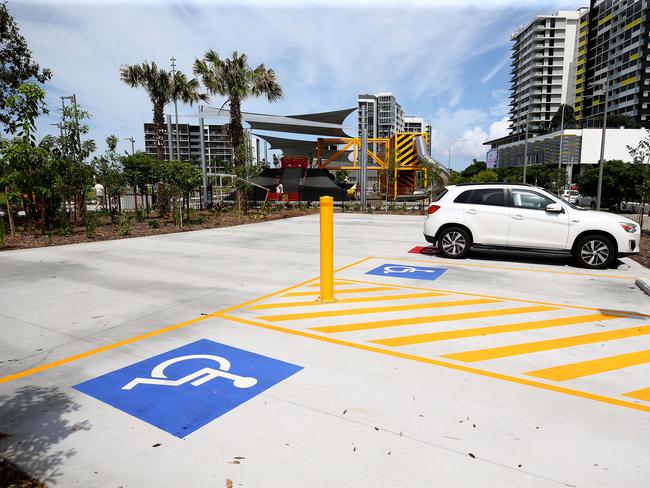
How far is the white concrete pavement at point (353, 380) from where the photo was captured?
2711 mm

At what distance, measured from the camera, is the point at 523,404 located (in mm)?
3480

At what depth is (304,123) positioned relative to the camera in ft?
131

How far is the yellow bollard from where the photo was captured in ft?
20.5

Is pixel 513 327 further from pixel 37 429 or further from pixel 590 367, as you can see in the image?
pixel 37 429

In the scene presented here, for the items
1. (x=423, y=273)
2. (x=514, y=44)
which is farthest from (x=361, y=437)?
(x=514, y=44)

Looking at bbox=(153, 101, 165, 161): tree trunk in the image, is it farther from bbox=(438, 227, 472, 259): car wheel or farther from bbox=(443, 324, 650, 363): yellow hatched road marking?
bbox=(443, 324, 650, 363): yellow hatched road marking

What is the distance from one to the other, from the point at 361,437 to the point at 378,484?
0.49 metres

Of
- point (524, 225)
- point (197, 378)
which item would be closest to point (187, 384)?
point (197, 378)

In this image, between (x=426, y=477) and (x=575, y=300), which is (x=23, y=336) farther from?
(x=575, y=300)

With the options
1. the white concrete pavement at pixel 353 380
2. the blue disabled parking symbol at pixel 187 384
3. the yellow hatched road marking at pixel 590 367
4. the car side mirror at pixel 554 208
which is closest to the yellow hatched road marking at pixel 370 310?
the white concrete pavement at pixel 353 380

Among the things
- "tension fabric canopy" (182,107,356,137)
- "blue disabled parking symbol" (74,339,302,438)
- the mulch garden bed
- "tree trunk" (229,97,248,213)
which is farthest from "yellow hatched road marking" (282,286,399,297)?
"tension fabric canopy" (182,107,356,137)

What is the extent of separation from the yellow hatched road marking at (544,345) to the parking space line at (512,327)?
0.41 metres

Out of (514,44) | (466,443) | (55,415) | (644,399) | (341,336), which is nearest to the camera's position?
(466,443)

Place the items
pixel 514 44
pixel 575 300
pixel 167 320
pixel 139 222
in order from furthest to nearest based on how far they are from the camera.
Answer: pixel 514 44, pixel 139 222, pixel 575 300, pixel 167 320
